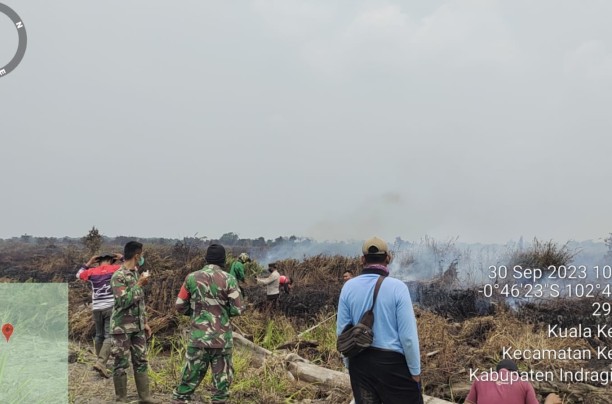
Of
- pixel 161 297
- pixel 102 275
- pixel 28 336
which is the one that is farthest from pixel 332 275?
pixel 102 275

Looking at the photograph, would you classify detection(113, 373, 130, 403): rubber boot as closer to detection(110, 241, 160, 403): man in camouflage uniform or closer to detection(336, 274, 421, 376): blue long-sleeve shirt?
detection(110, 241, 160, 403): man in camouflage uniform

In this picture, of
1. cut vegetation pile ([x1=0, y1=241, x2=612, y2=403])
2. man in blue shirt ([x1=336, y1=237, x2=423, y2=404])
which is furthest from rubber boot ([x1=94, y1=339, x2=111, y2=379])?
man in blue shirt ([x1=336, y1=237, x2=423, y2=404])

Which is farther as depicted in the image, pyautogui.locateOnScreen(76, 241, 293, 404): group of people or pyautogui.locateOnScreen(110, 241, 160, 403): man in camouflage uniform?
pyautogui.locateOnScreen(110, 241, 160, 403): man in camouflage uniform

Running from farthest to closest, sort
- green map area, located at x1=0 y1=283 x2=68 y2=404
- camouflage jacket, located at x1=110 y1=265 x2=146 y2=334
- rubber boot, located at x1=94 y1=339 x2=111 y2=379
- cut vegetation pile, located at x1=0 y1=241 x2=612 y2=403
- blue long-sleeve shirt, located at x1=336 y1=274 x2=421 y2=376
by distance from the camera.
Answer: rubber boot, located at x1=94 y1=339 x2=111 y2=379 → cut vegetation pile, located at x1=0 y1=241 x2=612 y2=403 → green map area, located at x1=0 y1=283 x2=68 y2=404 → camouflage jacket, located at x1=110 y1=265 x2=146 y2=334 → blue long-sleeve shirt, located at x1=336 y1=274 x2=421 y2=376

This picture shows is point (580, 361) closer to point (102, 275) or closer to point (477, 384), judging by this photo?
point (477, 384)

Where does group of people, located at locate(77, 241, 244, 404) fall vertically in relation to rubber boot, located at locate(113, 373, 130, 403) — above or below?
above

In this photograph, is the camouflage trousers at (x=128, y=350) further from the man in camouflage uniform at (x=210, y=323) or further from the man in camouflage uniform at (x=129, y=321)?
the man in camouflage uniform at (x=210, y=323)

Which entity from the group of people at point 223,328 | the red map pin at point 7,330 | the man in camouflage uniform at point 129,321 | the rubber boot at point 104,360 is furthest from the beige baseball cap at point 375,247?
the red map pin at point 7,330

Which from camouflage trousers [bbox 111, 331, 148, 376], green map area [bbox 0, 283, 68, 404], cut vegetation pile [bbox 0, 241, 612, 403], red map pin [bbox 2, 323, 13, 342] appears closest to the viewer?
camouflage trousers [bbox 111, 331, 148, 376]

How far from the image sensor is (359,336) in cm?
383

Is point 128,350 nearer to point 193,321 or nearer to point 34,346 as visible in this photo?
point 193,321

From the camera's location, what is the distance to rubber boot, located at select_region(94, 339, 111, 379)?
7382 millimetres

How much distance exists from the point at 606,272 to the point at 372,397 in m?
10.7

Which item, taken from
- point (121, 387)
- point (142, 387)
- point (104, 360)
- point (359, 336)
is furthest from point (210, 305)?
point (104, 360)
